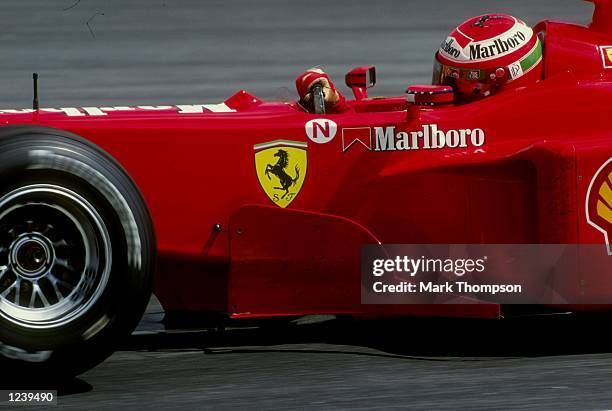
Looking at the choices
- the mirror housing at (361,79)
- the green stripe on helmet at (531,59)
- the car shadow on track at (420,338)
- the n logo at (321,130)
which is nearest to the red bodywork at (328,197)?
the n logo at (321,130)

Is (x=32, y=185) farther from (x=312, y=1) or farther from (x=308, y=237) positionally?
(x=312, y=1)

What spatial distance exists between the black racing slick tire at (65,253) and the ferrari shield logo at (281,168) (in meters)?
0.67

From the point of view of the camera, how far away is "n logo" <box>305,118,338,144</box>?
213 inches

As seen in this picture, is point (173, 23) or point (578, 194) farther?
point (173, 23)

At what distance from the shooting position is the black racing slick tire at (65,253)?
4789 mm

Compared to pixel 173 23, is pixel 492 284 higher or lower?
lower

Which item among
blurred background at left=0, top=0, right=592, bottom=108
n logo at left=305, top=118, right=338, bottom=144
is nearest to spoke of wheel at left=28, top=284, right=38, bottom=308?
n logo at left=305, top=118, right=338, bottom=144

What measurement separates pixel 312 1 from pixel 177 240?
8767 mm

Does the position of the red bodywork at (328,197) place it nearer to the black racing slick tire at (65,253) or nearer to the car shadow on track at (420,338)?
the car shadow on track at (420,338)

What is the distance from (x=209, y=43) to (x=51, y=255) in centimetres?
804

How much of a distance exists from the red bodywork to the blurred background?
569 centimetres

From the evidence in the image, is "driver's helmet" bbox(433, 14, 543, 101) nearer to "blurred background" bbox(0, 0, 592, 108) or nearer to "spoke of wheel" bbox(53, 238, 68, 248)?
"spoke of wheel" bbox(53, 238, 68, 248)

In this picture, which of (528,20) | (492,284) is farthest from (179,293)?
(528,20)

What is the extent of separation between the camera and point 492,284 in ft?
17.8
